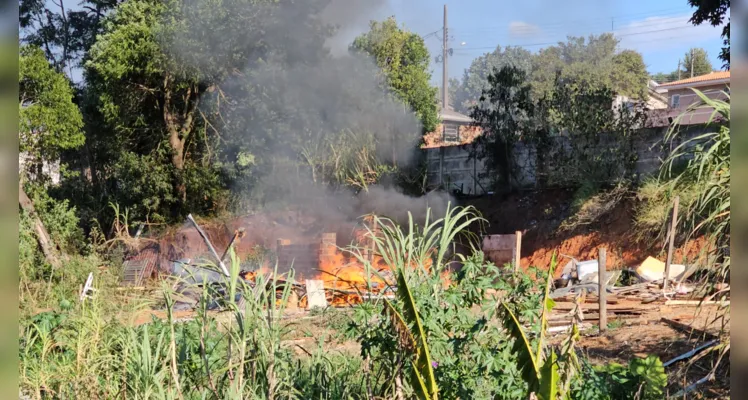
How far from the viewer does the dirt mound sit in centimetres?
1477

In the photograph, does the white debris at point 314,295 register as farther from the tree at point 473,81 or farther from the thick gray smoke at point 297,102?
the tree at point 473,81

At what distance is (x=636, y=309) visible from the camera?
395 inches

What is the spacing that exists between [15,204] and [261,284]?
9.85 ft

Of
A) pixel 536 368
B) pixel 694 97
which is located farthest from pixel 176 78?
pixel 536 368

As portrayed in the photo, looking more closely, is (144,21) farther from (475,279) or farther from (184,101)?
(475,279)

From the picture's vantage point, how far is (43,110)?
15.3 m

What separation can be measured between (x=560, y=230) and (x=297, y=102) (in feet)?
24.4

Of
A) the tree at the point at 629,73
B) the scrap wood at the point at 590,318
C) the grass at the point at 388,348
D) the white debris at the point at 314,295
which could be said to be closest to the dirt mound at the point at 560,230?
the scrap wood at the point at 590,318

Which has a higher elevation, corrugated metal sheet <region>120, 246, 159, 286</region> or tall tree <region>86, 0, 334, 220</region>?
tall tree <region>86, 0, 334, 220</region>

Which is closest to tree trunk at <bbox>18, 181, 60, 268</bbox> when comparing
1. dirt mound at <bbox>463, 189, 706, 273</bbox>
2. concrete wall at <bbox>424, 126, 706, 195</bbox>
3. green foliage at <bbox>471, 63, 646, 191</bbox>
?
concrete wall at <bbox>424, 126, 706, 195</bbox>

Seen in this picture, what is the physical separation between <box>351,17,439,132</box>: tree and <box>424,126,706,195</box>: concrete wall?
1.89 m

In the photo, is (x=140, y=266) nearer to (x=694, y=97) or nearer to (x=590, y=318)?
(x=590, y=318)

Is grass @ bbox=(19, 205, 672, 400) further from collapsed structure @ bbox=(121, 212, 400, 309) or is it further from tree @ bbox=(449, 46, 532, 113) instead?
tree @ bbox=(449, 46, 532, 113)

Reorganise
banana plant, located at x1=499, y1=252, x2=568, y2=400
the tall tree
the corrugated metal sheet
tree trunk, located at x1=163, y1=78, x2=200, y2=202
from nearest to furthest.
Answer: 1. banana plant, located at x1=499, y1=252, x2=568, y2=400
2. the corrugated metal sheet
3. the tall tree
4. tree trunk, located at x1=163, y1=78, x2=200, y2=202
